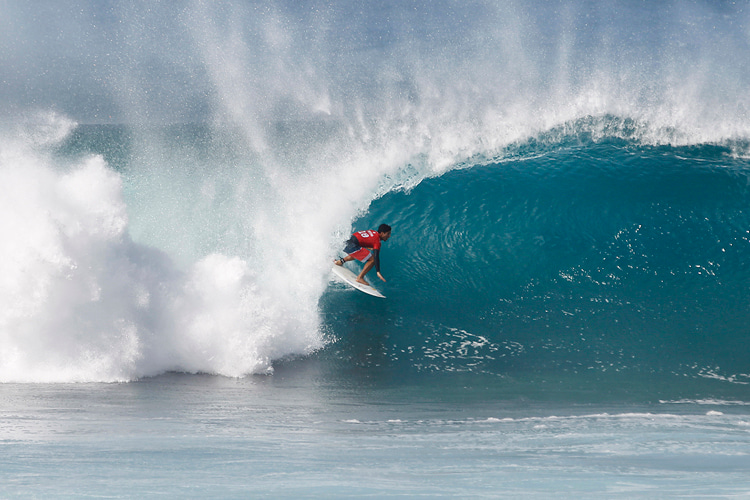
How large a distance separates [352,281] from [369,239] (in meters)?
0.62

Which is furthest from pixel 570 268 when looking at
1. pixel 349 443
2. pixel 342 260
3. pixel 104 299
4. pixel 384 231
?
pixel 104 299

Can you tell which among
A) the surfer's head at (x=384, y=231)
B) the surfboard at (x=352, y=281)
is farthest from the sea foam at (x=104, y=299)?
the surfer's head at (x=384, y=231)

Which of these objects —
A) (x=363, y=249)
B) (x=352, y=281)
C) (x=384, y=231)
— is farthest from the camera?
(x=363, y=249)

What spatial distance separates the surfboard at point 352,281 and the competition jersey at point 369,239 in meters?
0.45

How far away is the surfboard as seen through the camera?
8.44 m

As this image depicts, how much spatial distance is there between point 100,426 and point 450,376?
3232 millimetres

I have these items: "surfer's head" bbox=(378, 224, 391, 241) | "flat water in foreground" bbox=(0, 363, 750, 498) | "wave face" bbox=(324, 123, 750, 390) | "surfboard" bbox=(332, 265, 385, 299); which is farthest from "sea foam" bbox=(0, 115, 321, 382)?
"surfer's head" bbox=(378, 224, 391, 241)

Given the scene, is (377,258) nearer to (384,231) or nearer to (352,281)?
(384,231)

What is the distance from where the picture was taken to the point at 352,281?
8492 millimetres

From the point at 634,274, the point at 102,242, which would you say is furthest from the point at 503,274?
the point at 102,242

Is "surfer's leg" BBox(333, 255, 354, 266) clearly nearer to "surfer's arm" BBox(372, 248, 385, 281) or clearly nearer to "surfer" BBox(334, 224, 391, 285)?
"surfer" BBox(334, 224, 391, 285)

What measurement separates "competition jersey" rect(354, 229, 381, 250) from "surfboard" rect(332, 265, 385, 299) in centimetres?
45

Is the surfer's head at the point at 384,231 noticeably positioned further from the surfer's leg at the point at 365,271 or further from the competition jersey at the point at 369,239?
the surfer's leg at the point at 365,271

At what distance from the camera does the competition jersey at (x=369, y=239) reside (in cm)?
849
